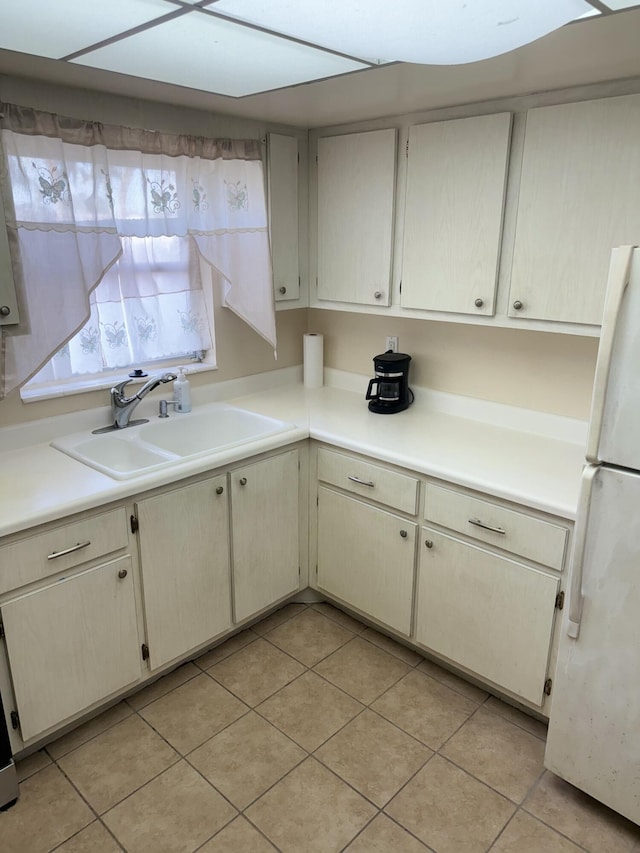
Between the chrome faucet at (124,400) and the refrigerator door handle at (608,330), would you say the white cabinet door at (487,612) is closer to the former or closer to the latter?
the refrigerator door handle at (608,330)

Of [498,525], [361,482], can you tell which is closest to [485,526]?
[498,525]

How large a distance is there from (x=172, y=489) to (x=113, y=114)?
4.48ft

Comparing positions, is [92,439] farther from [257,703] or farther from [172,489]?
[257,703]

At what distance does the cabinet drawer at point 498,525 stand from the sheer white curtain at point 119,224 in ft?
3.71

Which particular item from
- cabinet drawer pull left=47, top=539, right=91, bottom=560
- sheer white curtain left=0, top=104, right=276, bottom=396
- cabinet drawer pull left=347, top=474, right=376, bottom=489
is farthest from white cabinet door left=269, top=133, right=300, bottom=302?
cabinet drawer pull left=47, top=539, right=91, bottom=560

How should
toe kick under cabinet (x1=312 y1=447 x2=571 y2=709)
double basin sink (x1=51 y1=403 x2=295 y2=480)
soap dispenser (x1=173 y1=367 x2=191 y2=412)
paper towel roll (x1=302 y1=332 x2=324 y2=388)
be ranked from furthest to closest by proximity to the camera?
paper towel roll (x1=302 y1=332 x2=324 y2=388)
soap dispenser (x1=173 y1=367 x2=191 y2=412)
double basin sink (x1=51 y1=403 x2=295 y2=480)
toe kick under cabinet (x1=312 y1=447 x2=571 y2=709)

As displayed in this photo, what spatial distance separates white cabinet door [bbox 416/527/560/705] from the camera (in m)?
2.08

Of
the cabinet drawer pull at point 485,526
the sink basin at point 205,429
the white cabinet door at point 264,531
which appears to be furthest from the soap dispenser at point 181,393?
the cabinet drawer pull at point 485,526

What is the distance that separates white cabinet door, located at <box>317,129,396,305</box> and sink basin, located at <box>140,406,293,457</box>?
2.32 ft

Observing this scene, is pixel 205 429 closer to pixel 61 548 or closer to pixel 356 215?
pixel 61 548

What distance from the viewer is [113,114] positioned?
2227mm

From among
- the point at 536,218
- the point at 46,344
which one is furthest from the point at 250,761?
the point at 536,218

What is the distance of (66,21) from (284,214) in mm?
1526

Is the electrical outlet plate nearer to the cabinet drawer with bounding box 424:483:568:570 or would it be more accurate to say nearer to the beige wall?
the beige wall
